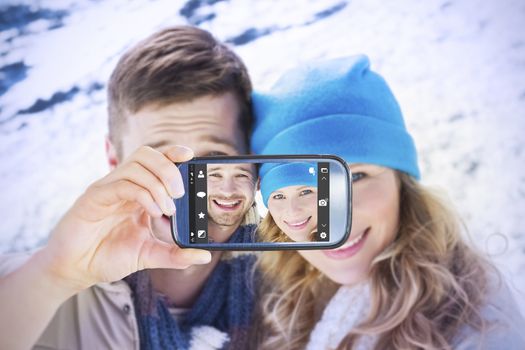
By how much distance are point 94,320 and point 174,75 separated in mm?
539

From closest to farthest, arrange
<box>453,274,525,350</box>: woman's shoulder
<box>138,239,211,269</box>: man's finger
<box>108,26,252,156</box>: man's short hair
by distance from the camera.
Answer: <box>138,239,211,269</box>: man's finger < <box>453,274,525,350</box>: woman's shoulder < <box>108,26,252,156</box>: man's short hair

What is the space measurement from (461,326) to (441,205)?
0.26m

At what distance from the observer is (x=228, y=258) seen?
122 cm

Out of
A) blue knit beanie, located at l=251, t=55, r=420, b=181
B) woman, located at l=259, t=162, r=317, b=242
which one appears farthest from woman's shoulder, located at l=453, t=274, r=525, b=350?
woman, located at l=259, t=162, r=317, b=242

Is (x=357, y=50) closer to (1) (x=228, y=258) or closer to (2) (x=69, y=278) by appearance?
(1) (x=228, y=258)

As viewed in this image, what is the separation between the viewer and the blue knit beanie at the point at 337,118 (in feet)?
3.50

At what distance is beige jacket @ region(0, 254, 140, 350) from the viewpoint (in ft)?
3.69

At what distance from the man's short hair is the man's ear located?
0.06 ft

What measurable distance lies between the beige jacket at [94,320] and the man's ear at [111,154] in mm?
265

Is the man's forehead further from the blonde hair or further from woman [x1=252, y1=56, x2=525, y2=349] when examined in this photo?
the blonde hair

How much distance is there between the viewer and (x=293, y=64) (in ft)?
4.17

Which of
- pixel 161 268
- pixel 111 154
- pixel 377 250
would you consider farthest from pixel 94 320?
pixel 377 250

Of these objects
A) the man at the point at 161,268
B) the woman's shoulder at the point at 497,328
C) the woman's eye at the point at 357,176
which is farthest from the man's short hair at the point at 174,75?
the woman's shoulder at the point at 497,328

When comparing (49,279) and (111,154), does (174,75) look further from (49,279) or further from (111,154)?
(49,279)
